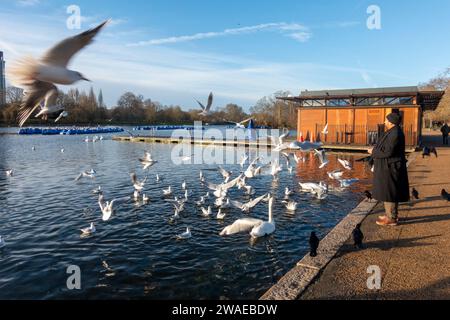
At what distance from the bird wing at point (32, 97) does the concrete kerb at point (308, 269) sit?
3.80m

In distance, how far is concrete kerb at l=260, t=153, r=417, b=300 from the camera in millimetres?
4648

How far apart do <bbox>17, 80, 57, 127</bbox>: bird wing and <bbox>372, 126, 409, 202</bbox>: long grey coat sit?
6101 mm

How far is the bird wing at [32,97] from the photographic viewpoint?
4213 mm

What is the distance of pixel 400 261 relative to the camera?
5.46 m

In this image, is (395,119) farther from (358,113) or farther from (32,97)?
(358,113)

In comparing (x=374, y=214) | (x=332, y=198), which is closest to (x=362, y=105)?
(x=332, y=198)

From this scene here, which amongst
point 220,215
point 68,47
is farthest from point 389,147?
point 68,47

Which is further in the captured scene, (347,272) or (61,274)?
(61,274)

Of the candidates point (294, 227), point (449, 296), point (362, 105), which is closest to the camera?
point (449, 296)

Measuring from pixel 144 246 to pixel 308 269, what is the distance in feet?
14.1

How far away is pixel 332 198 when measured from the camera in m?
12.1

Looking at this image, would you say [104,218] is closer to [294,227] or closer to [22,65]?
[294,227]

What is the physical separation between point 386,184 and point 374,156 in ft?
2.02
